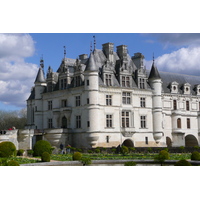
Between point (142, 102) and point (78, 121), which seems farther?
point (142, 102)

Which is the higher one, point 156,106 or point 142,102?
point 142,102

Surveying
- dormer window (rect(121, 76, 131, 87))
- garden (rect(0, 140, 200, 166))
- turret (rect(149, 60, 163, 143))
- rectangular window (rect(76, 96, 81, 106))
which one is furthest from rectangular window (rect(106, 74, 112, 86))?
garden (rect(0, 140, 200, 166))

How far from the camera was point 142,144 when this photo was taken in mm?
45781

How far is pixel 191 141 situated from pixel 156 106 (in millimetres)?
10819

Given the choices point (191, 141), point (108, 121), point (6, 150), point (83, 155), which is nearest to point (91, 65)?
point (108, 121)

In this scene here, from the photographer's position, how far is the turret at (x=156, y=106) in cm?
4688

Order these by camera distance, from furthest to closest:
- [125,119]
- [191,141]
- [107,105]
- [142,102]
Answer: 1. [191,141]
2. [142,102]
3. [125,119]
4. [107,105]

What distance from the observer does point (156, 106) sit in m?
47.1

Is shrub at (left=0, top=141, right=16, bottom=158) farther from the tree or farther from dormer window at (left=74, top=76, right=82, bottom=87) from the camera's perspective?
the tree

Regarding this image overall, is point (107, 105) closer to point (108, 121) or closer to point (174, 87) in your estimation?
point (108, 121)

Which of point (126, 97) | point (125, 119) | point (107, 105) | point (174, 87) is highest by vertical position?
point (174, 87)

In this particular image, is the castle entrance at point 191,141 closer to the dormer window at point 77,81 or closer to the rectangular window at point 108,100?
the rectangular window at point 108,100
